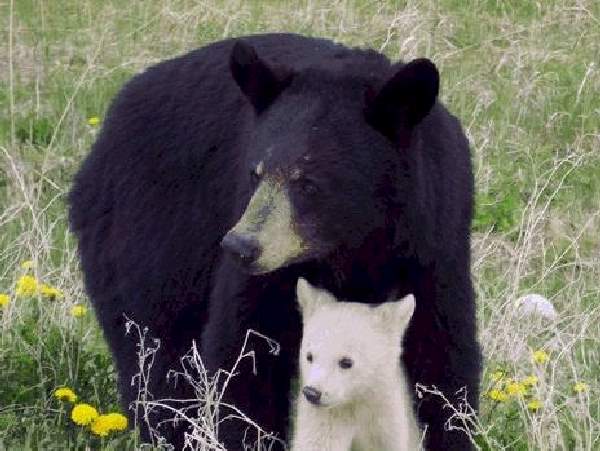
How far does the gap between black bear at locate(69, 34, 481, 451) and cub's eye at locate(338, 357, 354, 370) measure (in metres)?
0.31

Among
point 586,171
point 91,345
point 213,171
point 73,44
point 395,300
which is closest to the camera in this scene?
point 395,300

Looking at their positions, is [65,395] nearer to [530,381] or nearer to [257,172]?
[257,172]

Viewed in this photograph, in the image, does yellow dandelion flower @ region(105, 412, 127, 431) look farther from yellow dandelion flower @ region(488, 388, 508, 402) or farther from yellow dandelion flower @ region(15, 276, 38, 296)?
yellow dandelion flower @ region(488, 388, 508, 402)

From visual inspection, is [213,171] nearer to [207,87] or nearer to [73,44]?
[207,87]

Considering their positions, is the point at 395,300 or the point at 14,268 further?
the point at 14,268

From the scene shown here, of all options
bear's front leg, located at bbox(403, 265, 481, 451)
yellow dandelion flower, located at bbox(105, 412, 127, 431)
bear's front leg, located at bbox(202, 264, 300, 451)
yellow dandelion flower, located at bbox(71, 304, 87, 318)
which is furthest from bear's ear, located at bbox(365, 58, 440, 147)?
yellow dandelion flower, located at bbox(71, 304, 87, 318)

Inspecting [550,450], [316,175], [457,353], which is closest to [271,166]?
[316,175]

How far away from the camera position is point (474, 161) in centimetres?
745

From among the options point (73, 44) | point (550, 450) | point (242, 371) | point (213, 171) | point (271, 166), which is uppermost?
point (271, 166)

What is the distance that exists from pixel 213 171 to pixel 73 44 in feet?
15.8

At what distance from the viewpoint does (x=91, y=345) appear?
19.5 feet

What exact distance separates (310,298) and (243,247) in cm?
29

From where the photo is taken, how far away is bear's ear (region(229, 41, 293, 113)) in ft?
14.3

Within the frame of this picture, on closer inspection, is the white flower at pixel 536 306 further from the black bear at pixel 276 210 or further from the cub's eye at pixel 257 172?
the cub's eye at pixel 257 172
